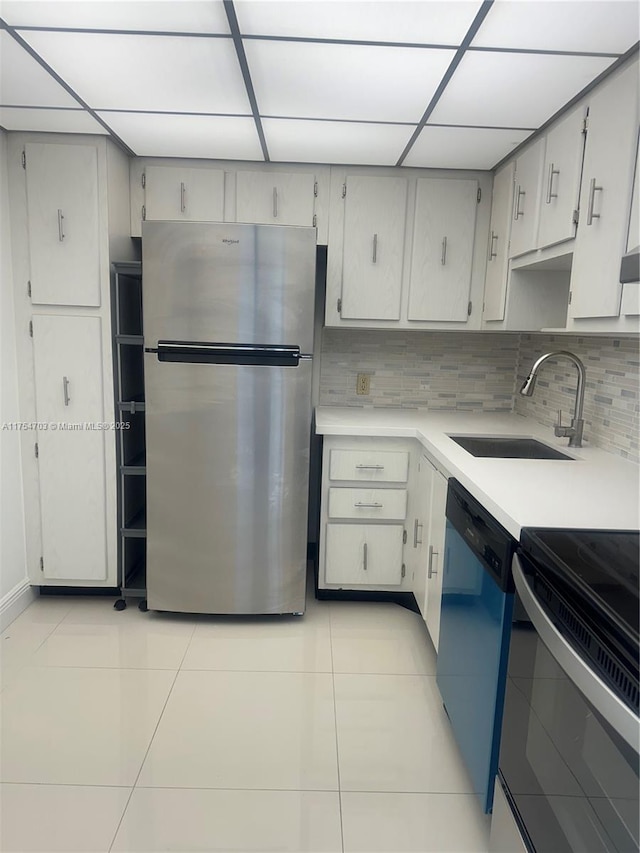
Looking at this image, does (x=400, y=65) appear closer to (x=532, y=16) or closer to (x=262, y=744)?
(x=532, y=16)

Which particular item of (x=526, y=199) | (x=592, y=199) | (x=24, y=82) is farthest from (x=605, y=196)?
(x=24, y=82)

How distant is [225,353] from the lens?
94.7 inches

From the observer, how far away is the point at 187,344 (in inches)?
94.3

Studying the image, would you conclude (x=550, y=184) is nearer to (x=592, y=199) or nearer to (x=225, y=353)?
(x=592, y=199)

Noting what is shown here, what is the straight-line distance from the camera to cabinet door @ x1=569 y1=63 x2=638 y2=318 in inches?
62.1

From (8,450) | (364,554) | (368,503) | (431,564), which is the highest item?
(8,450)

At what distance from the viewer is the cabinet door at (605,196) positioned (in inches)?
62.1

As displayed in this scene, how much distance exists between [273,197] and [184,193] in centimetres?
42

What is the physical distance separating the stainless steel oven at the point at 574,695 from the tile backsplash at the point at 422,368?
1.92 m

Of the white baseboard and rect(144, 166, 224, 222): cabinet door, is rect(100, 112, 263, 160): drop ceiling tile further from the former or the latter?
the white baseboard

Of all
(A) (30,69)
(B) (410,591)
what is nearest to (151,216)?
(A) (30,69)

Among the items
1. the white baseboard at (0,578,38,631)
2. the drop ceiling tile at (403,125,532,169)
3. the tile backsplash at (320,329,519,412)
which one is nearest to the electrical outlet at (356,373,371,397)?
the tile backsplash at (320,329,519,412)

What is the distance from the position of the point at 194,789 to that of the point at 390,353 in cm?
223

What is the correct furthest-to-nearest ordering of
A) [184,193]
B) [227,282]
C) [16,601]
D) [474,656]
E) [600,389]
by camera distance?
1. [184,193]
2. [16,601]
3. [227,282]
4. [600,389]
5. [474,656]
